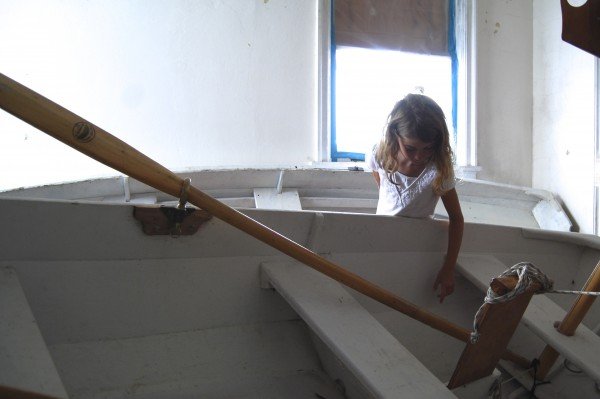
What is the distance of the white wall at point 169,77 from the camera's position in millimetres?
2371

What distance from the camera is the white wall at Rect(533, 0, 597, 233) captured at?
2.93 m

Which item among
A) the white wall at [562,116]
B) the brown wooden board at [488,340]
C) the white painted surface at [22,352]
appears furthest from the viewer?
the white wall at [562,116]

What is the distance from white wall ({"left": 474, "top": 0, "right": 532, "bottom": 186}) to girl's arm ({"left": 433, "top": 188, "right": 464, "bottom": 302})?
84.3 inches

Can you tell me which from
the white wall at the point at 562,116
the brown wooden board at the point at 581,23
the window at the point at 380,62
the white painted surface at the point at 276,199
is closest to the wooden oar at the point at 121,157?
the brown wooden board at the point at 581,23

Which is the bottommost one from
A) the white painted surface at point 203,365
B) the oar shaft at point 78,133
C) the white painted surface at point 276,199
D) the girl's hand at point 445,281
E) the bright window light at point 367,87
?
the white painted surface at point 203,365

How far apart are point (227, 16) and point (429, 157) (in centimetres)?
189

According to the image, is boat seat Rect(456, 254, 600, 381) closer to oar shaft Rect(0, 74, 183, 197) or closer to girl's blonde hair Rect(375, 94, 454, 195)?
girl's blonde hair Rect(375, 94, 454, 195)

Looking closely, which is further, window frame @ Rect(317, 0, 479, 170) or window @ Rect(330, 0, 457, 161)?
window frame @ Rect(317, 0, 479, 170)

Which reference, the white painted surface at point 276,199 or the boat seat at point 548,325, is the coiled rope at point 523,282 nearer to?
the boat seat at point 548,325

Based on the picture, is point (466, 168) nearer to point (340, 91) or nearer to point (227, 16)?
point (340, 91)

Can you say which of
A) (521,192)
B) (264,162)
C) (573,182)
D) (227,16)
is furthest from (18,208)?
(573,182)

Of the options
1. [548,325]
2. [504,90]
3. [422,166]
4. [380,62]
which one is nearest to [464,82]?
[504,90]

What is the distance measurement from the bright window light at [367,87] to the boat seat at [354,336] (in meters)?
1.99

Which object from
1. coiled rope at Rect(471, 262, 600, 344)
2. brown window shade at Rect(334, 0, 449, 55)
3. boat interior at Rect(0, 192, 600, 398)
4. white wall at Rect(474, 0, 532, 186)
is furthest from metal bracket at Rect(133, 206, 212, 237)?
white wall at Rect(474, 0, 532, 186)
